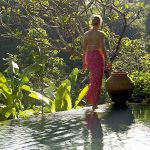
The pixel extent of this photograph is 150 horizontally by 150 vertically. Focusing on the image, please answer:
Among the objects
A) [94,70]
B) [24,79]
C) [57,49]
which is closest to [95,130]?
[94,70]

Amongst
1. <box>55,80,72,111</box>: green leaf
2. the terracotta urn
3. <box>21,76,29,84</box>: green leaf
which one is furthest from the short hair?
<box>21,76,29,84</box>: green leaf

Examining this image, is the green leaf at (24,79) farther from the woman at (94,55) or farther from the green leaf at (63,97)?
the woman at (94,55)

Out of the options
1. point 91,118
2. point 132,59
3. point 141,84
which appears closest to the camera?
point 91,118

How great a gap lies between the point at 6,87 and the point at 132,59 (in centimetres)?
554

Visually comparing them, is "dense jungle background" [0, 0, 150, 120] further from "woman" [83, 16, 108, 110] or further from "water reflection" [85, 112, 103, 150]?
"water reflection" [85, 112, 103, 150]

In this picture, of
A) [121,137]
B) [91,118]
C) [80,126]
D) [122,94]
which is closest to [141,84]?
[122,94]

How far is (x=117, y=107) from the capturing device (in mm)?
7250

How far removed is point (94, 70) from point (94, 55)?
0.92 feet

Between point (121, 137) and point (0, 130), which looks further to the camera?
point (0, 130)

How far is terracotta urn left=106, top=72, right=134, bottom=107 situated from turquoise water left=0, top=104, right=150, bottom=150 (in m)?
0.27

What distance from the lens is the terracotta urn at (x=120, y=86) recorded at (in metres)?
7.05

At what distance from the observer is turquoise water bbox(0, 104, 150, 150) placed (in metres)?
4.41

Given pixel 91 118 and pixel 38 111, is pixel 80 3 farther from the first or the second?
pixel 91 118

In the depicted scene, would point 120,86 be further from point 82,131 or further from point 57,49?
point 57,49
